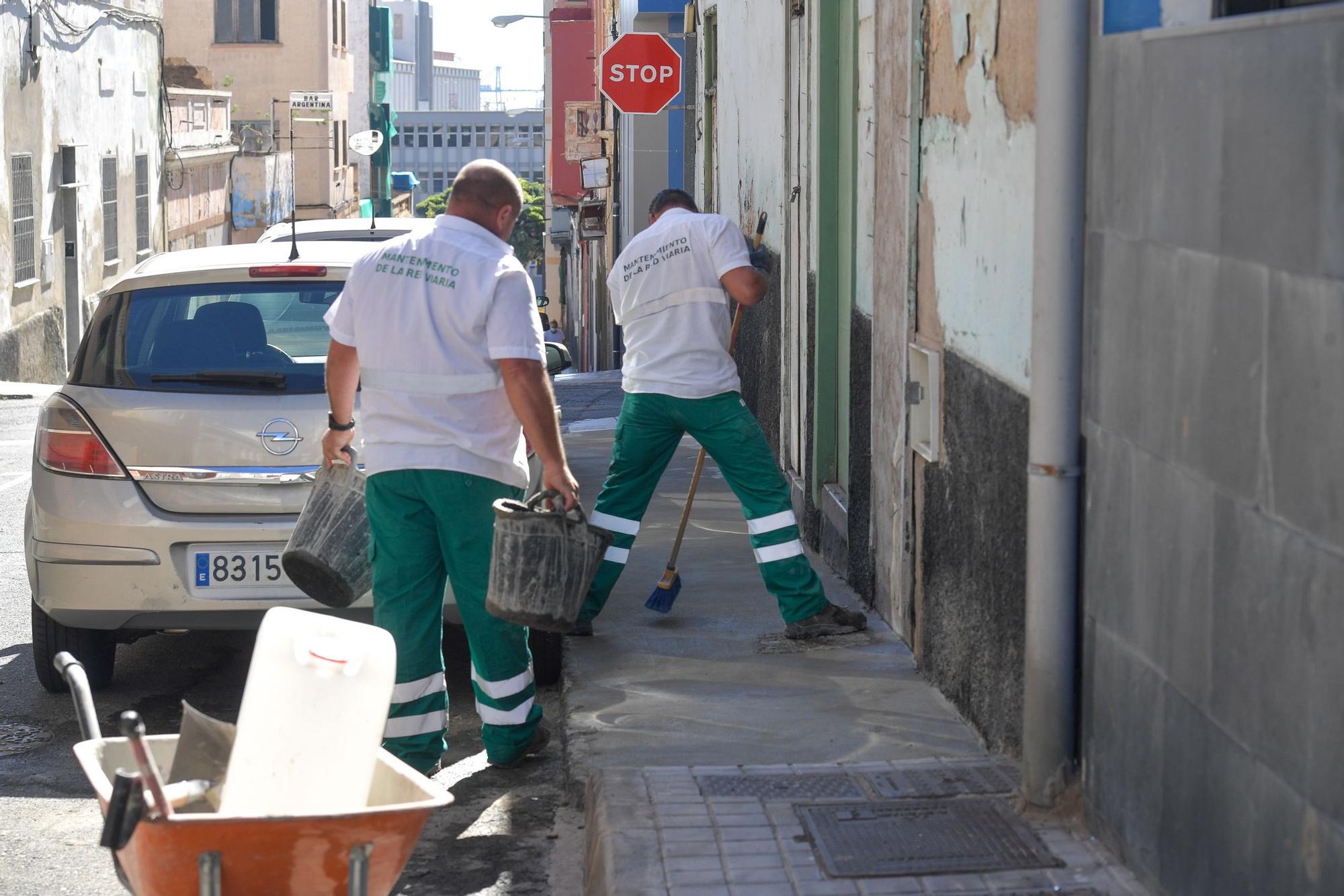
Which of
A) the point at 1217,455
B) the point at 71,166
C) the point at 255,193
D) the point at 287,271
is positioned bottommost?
the point at 1217,455

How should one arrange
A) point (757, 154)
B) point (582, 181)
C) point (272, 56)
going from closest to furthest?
1. point (757, 154)
2. point (582, 181)
3. point (272, 56)

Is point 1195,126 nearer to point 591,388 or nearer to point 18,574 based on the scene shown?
point 18,574

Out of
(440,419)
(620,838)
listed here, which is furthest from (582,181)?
(620,838)

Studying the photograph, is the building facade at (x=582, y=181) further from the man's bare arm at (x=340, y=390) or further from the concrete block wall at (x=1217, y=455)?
the concrete block wall at (x=1217, y=455)

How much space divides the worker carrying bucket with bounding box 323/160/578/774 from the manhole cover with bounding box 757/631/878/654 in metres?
1.46

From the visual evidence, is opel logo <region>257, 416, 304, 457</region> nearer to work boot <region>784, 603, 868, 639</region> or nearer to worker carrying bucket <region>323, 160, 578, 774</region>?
worker carrying bucket <region>323, 160, 578, 774</region>

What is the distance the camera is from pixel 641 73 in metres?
13.3

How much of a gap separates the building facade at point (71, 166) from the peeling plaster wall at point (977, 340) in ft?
60.3

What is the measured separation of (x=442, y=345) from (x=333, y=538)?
73 cm

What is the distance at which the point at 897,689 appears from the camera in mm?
5582

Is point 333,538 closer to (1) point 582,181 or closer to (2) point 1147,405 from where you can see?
(2) point 1147,405

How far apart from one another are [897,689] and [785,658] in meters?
0.59

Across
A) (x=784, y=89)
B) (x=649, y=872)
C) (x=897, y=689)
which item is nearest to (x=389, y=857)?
(x=649, y=872)

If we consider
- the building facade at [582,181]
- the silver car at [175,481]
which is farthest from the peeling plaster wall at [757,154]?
the building facade at [582,181]
